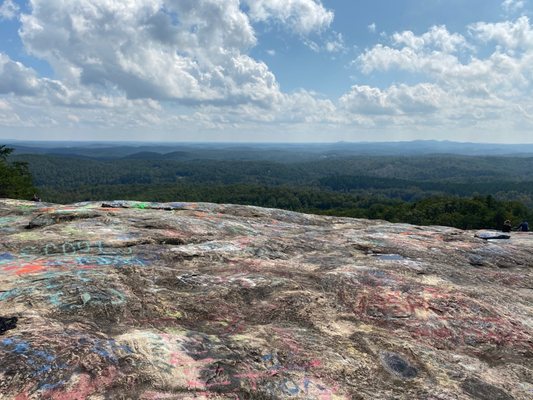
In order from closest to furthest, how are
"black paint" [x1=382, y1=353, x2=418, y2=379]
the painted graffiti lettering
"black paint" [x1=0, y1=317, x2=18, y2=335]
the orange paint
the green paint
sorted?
"black paint" [x1=0, y1=317, x2=18, y2=335] < "black paint" [x1=382, y1=353, x2=418, y2=379] < the green paint < the orange paint < the painted graffiti lettering

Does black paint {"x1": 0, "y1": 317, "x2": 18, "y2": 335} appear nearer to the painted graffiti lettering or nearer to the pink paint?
the pink paint

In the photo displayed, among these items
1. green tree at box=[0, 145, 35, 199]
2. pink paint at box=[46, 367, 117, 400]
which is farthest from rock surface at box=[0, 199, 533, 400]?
green tree at box=[0, 145, 35, 199]

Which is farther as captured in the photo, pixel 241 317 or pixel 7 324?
pixel 241 317

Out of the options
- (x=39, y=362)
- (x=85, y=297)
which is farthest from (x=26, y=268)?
(x=39, y=362)

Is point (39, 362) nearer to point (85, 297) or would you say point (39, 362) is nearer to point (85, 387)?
point (85, 387)

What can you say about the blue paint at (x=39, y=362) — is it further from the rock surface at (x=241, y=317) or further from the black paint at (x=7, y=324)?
the black paint at (x=7, y=324)

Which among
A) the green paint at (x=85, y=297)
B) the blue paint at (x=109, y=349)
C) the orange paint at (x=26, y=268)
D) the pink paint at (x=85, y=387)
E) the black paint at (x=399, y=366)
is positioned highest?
the orange paint at (x=26, y=268)

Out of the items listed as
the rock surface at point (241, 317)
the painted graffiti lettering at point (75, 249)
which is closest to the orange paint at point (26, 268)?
the rock surface at point (241, 317)

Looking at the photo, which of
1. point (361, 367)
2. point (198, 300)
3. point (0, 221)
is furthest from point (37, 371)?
point (0, 221)

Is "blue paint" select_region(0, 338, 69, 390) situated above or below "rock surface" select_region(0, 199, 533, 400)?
above
